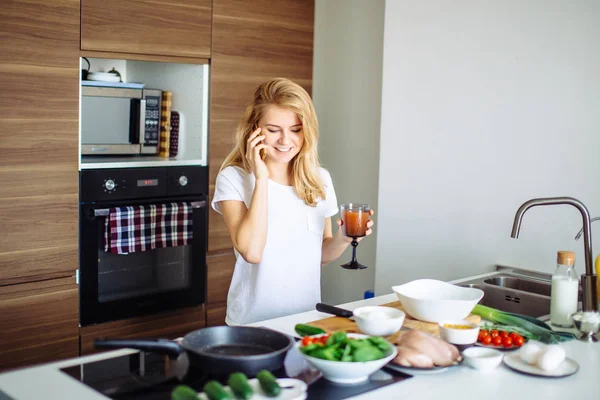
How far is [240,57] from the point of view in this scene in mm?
3820

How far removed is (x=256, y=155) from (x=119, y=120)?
4.58 feet

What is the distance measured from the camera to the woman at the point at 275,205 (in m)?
2.40

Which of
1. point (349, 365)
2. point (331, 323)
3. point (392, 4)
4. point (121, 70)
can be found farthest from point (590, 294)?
point (121, 70)

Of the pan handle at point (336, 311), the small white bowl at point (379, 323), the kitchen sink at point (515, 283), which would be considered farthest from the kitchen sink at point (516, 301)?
the small white bowl at point (379, 323)

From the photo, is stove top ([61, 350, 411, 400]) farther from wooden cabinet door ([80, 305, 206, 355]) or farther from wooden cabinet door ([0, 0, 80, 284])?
wooden cabinet door ([80, 305, 206, 355])

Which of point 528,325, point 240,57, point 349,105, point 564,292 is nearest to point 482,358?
point 528,325

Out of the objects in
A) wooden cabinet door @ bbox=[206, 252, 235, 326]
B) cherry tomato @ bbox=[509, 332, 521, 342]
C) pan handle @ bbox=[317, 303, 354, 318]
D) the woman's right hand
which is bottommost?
wooden cabinet door @ bbox=[206, 252, 235, 326]

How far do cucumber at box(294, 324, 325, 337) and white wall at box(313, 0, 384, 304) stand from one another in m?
2.20

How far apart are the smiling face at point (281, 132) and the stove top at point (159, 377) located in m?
0.85

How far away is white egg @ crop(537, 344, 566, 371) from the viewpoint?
1761mm

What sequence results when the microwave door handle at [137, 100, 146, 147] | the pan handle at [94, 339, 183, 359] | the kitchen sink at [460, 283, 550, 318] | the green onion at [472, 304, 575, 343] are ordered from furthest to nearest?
the microwave door handle at [137, 100, 146, 147] → the kitchen sink at [460, 283, 550, 318] → the green onion at [472, 304, 575, 343] → the pan handle at [94, 339, 183, 359]

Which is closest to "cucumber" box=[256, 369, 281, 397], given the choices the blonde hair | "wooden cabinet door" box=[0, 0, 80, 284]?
the blonde hair

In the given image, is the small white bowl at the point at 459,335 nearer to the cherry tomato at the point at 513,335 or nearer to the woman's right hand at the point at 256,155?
the cherry tomato at the point at 513,335

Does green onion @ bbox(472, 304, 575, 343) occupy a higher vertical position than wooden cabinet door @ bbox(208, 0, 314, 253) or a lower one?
lower
